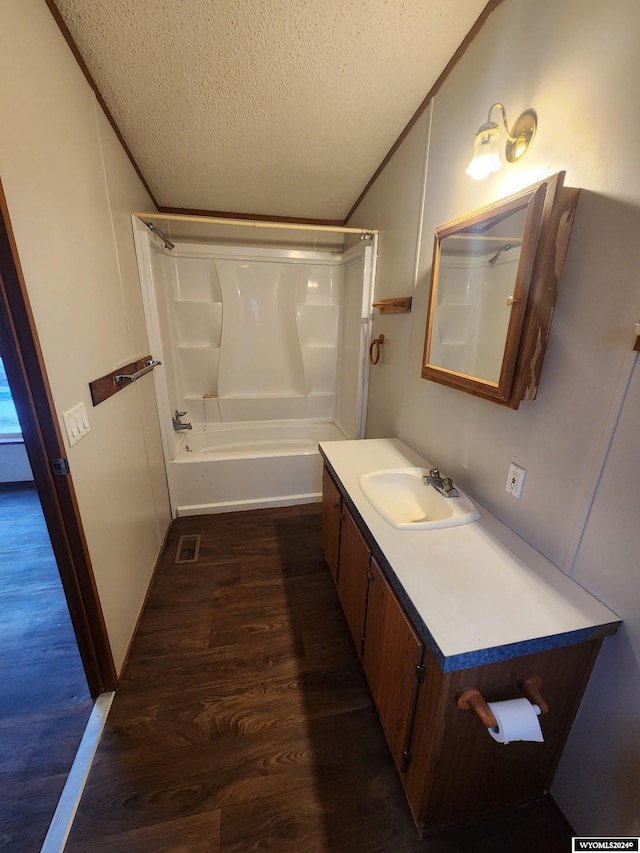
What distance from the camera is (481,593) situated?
895 mm

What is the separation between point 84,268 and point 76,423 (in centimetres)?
63

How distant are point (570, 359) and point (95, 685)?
6.84ft

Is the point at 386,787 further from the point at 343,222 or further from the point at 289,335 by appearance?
the point at 343,222

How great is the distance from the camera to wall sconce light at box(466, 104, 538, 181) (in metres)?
1.04

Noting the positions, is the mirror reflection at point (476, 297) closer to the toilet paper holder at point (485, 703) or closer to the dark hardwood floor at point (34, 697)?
the toilet paper holder at point (485, 703)

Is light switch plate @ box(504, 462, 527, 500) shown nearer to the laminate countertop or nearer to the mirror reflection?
the laminate countertop

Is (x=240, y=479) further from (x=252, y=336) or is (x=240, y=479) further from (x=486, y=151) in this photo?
(x=486, y=151)

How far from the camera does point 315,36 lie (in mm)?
1209

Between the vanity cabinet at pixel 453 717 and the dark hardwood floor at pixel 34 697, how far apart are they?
3.74ft

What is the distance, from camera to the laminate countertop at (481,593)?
2.53ft

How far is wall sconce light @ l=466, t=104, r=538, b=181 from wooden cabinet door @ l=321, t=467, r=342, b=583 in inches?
54.4

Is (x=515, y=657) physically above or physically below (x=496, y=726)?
above

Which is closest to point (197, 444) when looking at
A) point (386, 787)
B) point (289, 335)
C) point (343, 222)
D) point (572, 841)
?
point (289, 335)

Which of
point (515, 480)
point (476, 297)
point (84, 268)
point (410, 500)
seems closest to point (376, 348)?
point (476, 297)
